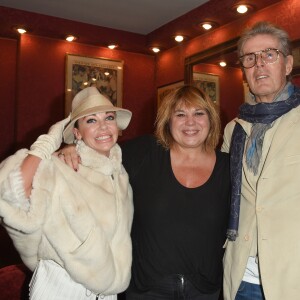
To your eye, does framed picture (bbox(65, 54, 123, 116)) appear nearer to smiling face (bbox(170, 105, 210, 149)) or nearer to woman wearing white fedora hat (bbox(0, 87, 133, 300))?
smiling face (bbox(170, 105, 210, 149))

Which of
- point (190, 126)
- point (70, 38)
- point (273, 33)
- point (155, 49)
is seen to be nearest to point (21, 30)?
point (70, 38)

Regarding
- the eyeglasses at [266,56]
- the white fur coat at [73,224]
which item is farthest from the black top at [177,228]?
the eyeglasses at [266,56]

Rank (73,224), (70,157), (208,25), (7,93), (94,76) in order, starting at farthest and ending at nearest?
(7,93)
(94,76)
(208,25)
(70,157)
(73,224)

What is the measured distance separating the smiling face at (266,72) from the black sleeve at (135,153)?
649 mm

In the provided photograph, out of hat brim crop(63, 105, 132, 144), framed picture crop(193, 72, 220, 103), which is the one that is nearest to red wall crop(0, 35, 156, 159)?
framed picture crop(193, 72, 220, 103)

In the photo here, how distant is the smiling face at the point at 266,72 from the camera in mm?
1838

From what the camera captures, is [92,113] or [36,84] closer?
[92,113]

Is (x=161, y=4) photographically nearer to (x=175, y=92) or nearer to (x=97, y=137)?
(x=175, y=92)

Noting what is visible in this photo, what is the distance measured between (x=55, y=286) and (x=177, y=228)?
2.09ft

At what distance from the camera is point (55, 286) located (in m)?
1.69

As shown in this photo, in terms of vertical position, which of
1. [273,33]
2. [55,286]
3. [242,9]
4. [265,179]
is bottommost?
[55,286]

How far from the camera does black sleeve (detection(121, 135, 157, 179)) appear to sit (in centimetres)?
206

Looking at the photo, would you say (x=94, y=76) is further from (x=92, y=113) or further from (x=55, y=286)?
(x=55, y=286)

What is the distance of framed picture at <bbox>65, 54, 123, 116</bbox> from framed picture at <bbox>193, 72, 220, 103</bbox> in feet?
4.04
